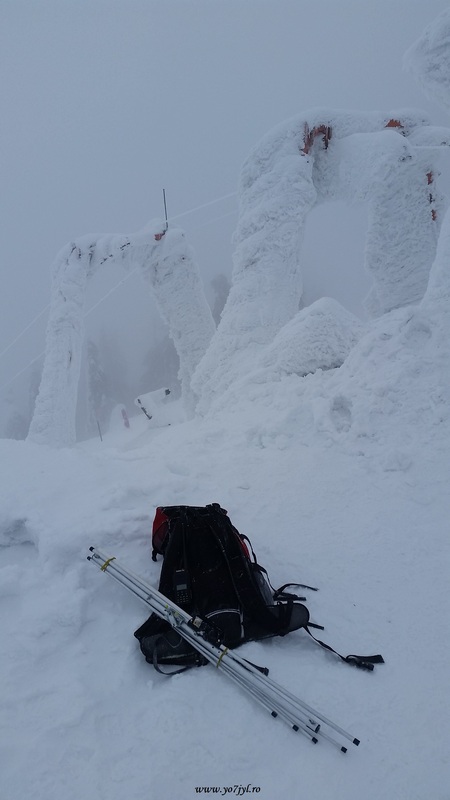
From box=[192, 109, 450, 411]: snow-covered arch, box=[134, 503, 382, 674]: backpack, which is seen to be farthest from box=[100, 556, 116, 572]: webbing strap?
box=[192, 109, 450, 411]: snow-covered arch

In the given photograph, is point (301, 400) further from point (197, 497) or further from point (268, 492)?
point (197, 497)

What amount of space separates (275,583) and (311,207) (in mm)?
9436

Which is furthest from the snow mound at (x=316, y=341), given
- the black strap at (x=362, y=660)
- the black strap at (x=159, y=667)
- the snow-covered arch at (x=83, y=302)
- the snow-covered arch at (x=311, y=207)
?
the snow-covered arch at (x=83, y=302)

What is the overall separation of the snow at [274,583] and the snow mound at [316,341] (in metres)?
0.41

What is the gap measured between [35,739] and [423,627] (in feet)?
8.18

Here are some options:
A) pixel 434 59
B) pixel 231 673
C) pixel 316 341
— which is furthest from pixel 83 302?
pixel 231 673

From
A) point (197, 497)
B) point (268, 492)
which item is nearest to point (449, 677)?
point (268, 492)

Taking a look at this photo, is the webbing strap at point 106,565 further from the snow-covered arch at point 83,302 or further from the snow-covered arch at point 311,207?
the snow-covered arch at point 83,302

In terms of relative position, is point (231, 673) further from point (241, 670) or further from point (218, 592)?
point (218, 592)

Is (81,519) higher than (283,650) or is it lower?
higher

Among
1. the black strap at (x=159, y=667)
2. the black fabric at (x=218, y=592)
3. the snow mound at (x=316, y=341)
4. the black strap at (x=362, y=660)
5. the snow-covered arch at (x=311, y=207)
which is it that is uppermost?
the snow-covered arch at (x=311, y=207)

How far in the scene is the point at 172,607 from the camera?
2486mm

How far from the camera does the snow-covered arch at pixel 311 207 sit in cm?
943

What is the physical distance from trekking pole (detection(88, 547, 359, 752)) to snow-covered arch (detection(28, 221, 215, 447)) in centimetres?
889
